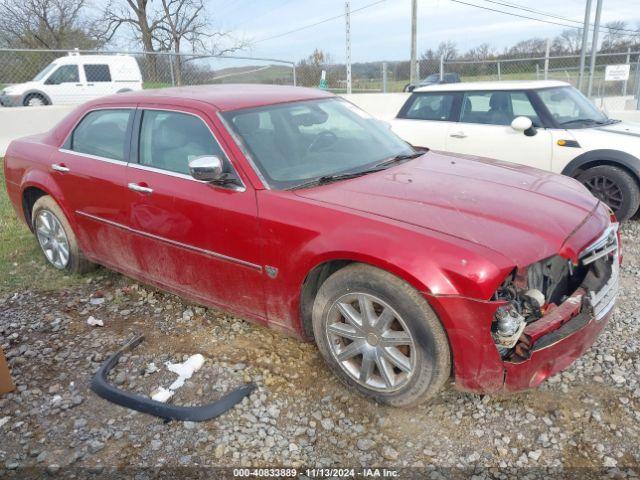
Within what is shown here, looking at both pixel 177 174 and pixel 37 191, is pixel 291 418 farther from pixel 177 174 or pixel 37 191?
pixel 37 191

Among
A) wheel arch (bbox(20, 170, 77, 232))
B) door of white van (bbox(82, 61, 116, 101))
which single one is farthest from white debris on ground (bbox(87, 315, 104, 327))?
door of white van (bbox(82, 61, 116, 101))

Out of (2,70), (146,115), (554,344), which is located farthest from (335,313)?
(2,70)

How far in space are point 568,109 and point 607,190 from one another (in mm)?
1217

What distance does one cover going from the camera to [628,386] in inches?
114

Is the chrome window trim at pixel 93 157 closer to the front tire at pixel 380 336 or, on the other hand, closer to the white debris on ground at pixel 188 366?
the white debris on ground at pixel 188 366

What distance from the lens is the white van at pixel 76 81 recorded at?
1614 cm

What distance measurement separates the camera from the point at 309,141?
11.5ft

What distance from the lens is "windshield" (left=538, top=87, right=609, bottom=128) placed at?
20.6ft

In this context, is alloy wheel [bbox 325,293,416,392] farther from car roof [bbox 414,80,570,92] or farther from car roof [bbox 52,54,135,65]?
car roof [bbox 52,54,135,65]

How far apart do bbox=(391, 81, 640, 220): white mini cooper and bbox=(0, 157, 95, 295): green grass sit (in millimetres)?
4814

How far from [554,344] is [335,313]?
1.11 m

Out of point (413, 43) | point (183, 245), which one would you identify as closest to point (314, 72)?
point (413, 43)

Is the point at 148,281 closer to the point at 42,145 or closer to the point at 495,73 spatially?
the point at 42,145

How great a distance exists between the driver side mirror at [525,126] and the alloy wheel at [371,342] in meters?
4.43
